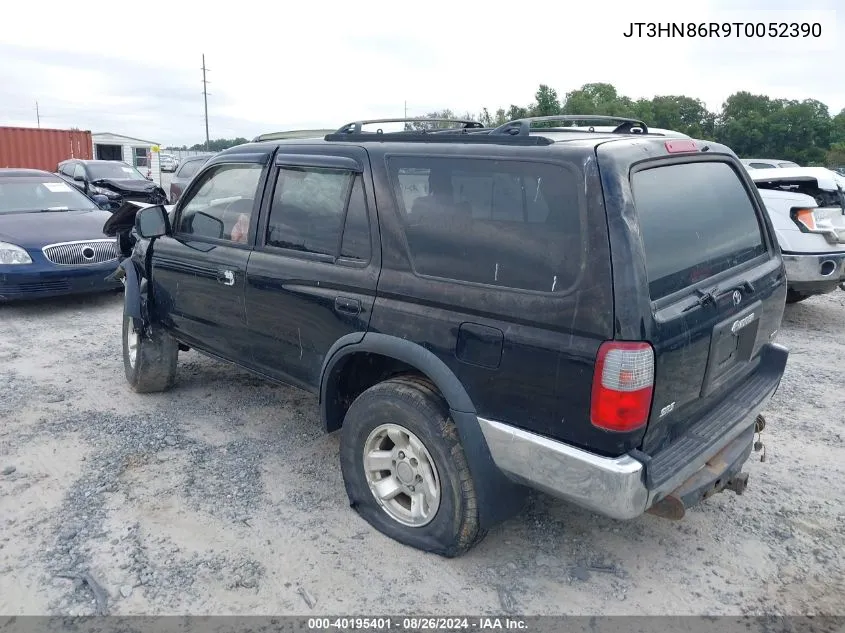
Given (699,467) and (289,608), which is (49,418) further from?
(699,467)

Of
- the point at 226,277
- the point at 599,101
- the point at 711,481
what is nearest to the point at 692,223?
the point at 711,481

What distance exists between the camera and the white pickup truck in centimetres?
640

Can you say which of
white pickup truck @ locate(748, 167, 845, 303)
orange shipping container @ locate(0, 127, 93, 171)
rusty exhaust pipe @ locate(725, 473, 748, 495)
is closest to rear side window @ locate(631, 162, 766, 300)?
rusty exhaust pipe @ locate(725, 473, 748, 495)

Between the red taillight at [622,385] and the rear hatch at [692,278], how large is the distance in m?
0.04

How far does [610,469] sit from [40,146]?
23347mm

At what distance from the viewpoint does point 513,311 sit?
2.58 metres

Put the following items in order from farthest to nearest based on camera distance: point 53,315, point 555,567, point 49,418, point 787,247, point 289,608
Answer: point 53,315 → point 787,247 → point 49,418 → point 555,567 → point 289,608

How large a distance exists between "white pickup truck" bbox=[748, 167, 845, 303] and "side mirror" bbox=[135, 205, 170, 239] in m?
5.25

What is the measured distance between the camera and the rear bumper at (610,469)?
2.42 metres

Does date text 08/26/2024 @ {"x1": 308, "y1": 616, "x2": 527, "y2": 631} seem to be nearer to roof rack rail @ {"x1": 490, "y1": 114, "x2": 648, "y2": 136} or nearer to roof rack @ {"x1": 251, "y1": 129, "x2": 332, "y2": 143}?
roof rack rail @ {"x1": 490, "y1": 114, "x2": 648, "y2": 136}

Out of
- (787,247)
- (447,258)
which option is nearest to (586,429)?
(447,258)

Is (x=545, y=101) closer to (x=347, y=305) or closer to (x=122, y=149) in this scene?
(x=122, y=149)

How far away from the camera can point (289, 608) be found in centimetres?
274

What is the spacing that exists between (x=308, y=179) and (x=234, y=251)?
71 cm
